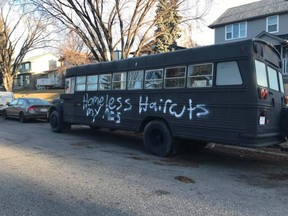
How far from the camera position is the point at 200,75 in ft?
28.9

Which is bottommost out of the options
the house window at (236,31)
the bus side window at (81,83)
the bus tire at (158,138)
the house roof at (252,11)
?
the bus tire at (158,138)

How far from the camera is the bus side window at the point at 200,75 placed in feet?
28.1

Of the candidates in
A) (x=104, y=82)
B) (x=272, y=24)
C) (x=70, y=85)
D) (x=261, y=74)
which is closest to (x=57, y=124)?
(x=70, y=85)

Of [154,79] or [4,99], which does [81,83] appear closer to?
[154,79]

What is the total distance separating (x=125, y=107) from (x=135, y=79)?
2.98 feet

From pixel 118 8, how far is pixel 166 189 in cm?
1522

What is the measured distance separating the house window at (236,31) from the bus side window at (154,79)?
27.9 m

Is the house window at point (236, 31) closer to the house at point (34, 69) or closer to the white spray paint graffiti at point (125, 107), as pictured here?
the white spray paint graffiti at point (125, 107)

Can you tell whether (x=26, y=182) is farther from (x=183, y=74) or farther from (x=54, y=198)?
(x=183, y=74)

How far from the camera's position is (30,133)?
1445cm

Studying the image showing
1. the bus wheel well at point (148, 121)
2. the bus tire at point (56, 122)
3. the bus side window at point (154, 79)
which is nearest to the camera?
the bus wheel well at point (148, 121)

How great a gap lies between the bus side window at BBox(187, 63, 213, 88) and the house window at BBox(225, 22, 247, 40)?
2869 cm

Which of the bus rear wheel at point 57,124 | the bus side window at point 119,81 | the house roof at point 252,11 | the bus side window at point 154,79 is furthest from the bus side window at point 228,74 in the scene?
the house roof at point 252,11

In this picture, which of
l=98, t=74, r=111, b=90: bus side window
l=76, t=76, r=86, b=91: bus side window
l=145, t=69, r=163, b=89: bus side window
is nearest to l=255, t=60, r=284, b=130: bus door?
l=145, t=69, r=163, b=89: bus side window
